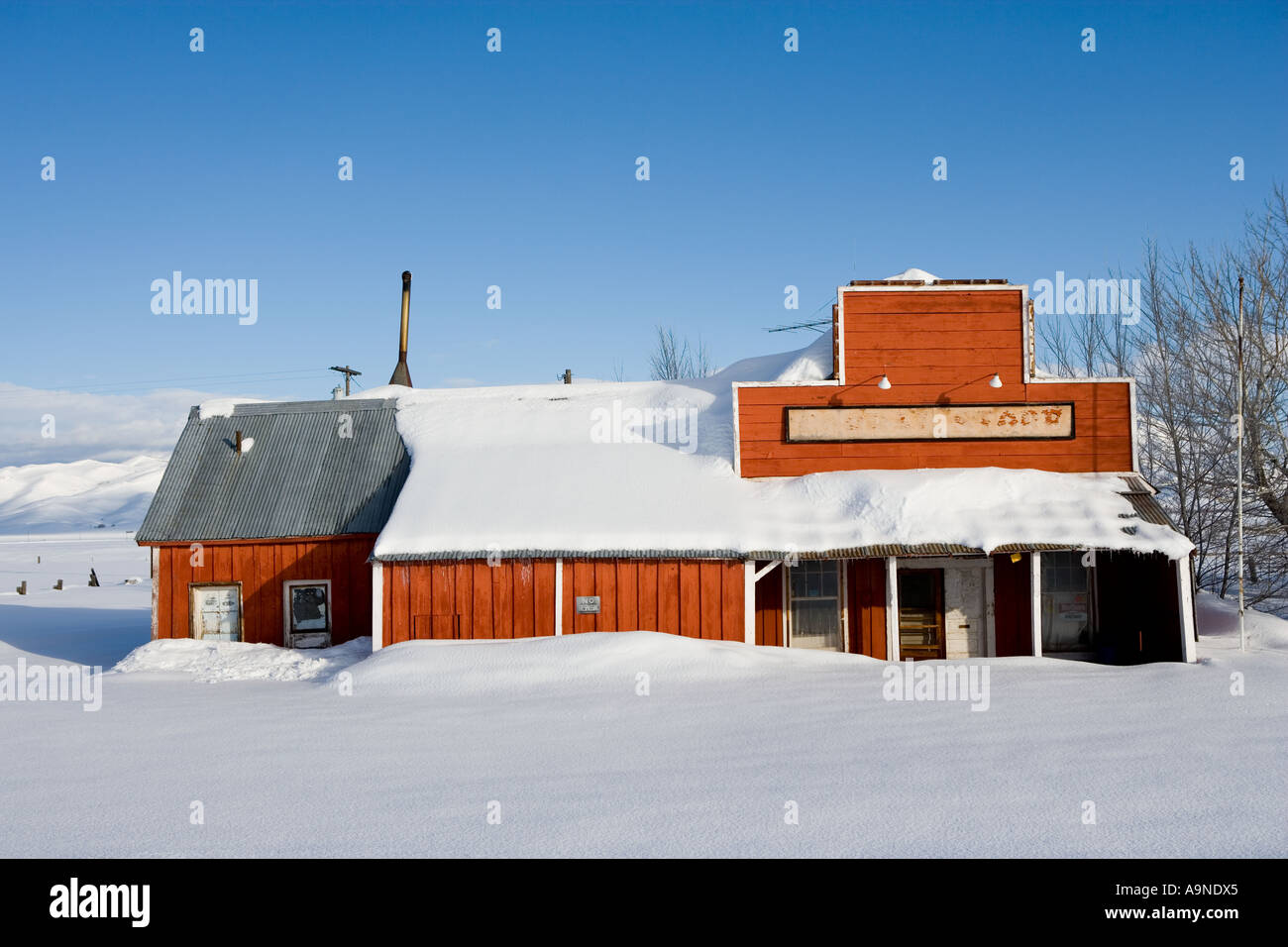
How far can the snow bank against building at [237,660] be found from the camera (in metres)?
15.4

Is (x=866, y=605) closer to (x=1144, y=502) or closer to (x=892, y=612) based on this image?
(x=892, y=612)

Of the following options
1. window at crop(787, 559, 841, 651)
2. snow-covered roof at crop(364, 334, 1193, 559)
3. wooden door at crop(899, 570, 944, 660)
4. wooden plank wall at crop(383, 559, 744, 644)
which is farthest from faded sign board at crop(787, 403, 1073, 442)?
wooden plank wall at crop(383, 559, 744, 644)

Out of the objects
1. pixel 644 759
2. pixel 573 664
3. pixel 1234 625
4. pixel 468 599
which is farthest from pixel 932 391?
pixel 644 759

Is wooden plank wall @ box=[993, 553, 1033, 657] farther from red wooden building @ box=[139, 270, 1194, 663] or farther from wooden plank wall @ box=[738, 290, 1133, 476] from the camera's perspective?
wooden plank wall @ box=[738, 290, 1133, 476]

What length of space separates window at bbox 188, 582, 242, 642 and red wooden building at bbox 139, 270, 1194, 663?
6 cm

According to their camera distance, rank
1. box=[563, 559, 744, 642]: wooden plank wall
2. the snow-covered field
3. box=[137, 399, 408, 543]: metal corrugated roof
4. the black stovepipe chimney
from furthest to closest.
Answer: the black stovepipe chimney
box=[137, 399, 408, 543]: metal corrugated roof
box=[563, 559, 744, 642]: wooden plank wall
the snow-covered field

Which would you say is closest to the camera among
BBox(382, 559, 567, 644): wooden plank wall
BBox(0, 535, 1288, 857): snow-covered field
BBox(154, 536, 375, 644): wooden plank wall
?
BBox(0, 535, 1288, 857): snow-covered field

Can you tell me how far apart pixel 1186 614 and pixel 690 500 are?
8.54 metres

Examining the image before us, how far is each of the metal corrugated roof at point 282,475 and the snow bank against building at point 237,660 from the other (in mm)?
2247

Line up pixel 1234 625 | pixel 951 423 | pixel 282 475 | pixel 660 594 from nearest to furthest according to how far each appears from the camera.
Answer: pixel 660 594 < pixel 951 423 < pixel 1234 625 < pixel 282 475

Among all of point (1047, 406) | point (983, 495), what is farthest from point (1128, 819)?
point (1047, 406)

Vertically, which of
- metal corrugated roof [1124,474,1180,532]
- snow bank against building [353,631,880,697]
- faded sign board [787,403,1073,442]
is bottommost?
snow bank against building [353,631,880,697]

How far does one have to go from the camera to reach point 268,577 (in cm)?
1811

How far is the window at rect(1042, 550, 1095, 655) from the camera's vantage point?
16.5 meters
